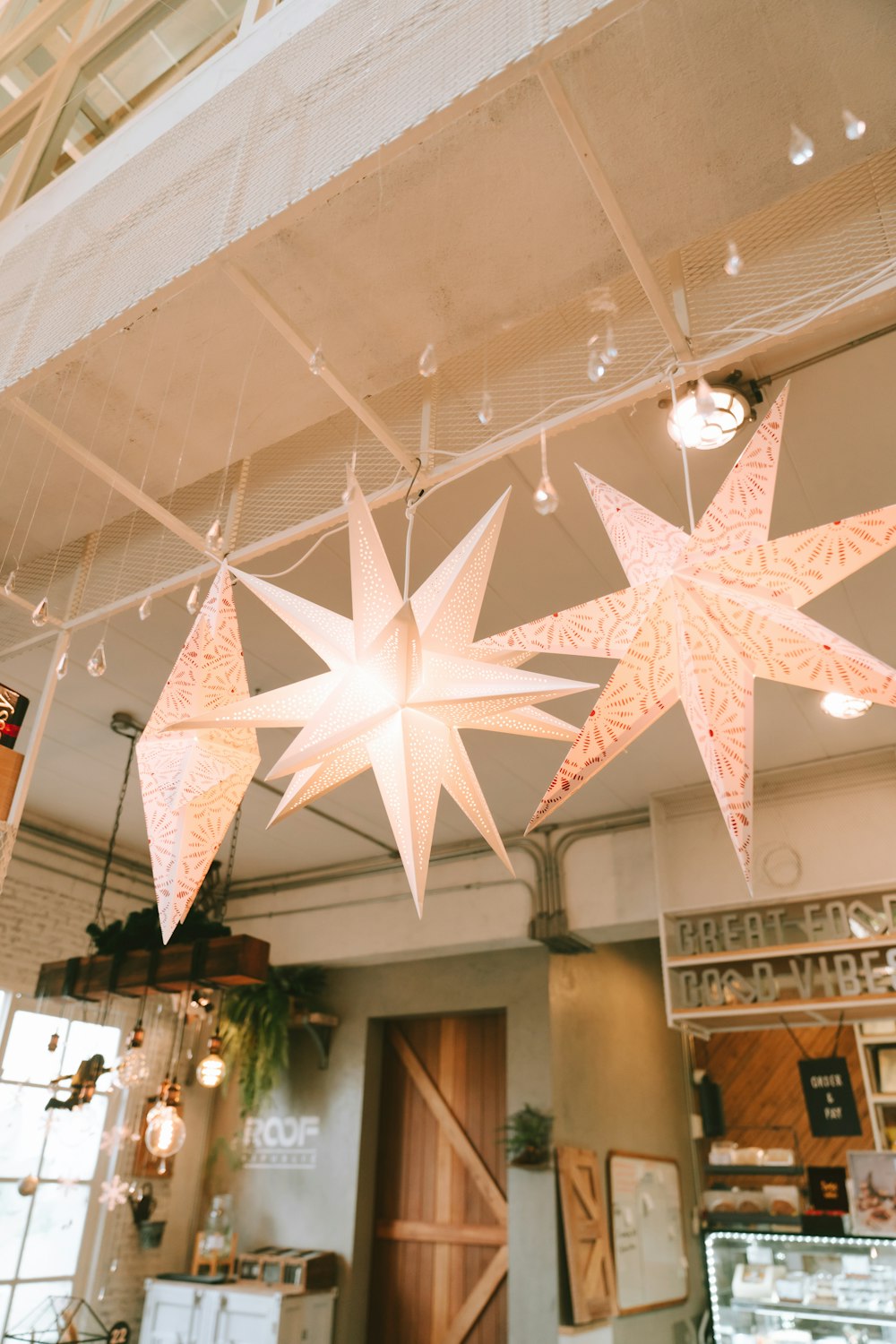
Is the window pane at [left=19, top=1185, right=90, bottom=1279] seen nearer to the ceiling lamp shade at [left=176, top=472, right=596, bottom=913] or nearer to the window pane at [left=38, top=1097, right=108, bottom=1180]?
the window pane at [left=38, top=1097, right=108, bottom=1180]

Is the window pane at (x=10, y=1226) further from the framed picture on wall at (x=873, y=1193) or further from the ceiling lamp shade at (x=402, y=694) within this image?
the ceiling lamp shade at (x=402, y=694)

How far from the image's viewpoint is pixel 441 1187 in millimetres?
6625

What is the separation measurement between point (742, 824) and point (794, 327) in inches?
42.4

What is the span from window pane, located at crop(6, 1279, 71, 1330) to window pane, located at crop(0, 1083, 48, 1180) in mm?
711

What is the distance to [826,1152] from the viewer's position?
24.1ft

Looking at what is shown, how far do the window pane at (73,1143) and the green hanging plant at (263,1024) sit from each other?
41.2 inches

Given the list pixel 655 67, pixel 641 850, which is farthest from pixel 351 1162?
pixel 655 67

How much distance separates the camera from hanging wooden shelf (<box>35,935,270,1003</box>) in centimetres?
452

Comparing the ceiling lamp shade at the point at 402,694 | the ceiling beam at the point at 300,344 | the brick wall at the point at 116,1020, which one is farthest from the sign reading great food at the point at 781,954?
the brick wall at the point at 116,1020

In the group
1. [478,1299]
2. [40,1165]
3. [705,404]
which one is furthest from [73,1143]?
[705,404]

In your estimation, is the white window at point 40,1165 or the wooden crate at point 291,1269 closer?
the white window at point 40,1165

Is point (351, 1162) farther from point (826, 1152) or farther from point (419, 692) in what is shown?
point (419, 692)

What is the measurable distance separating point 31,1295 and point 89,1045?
155 cm

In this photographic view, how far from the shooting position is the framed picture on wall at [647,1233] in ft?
20.5
